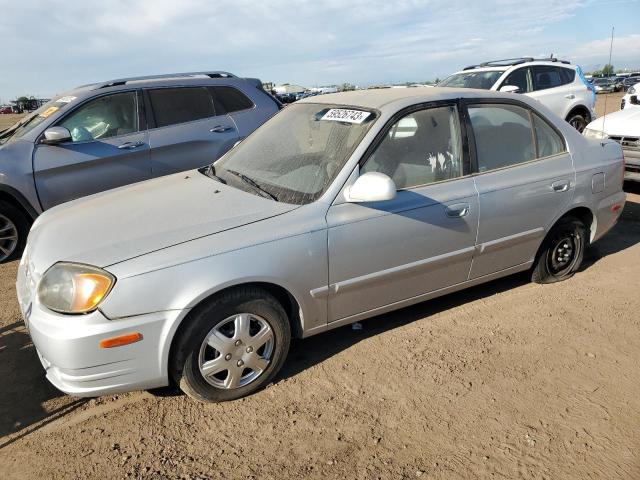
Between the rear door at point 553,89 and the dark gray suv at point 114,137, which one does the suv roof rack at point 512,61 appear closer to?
the rear door at point 553,89

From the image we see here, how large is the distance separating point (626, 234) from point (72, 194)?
19.4 ft

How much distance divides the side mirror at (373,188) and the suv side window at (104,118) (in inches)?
141

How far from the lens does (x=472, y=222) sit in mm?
3582

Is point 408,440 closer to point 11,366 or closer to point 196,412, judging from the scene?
point 196,412

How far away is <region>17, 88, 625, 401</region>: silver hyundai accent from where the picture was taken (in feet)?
8.42

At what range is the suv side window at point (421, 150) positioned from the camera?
3.31 meters

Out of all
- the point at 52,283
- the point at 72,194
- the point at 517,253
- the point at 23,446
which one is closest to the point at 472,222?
the point at 517,253

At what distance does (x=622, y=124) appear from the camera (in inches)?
285

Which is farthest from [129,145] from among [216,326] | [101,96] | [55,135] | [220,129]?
[216,326]

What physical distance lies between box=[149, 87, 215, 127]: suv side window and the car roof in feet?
7.67

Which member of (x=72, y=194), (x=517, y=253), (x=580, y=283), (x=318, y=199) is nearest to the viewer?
(x=318, y=199)

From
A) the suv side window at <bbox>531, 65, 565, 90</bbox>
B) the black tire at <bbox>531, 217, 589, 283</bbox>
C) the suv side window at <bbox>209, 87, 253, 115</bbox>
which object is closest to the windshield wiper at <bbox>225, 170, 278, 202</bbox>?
the black tire at <bbox>531, 217, 589, 283</bbox>

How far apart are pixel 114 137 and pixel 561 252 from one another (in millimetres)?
4501

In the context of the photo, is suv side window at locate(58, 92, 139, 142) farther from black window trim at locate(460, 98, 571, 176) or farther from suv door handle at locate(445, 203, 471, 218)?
suv door handle at locate(445, 203, 471, 218)
